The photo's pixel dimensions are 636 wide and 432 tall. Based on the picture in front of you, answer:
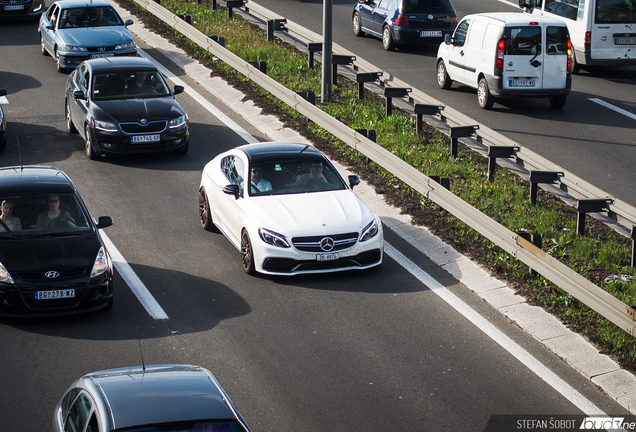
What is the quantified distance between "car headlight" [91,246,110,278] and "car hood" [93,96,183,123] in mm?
5903

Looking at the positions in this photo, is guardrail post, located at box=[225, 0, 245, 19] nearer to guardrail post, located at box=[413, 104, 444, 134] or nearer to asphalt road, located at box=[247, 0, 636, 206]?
asphalt road, located at box=[247, 0, 636, 206]

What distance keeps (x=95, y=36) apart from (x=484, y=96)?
949 cm

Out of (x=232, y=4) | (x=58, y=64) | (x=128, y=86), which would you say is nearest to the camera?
(x=128, y=86)

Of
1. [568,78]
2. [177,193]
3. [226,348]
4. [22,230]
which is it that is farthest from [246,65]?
[226,348]

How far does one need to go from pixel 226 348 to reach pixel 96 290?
5.56 ft

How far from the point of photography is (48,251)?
962cm

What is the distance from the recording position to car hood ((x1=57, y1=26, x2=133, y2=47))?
20.5 m

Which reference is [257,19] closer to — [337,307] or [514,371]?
[337,307]

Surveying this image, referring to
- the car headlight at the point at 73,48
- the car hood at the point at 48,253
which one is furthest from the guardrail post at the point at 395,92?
the car hood at the point at 48,253

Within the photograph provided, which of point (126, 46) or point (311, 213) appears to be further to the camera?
point (126, 46)

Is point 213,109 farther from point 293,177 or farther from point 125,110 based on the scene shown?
point 293,177

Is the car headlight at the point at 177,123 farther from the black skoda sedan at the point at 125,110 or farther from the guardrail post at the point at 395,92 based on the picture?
the guardrail post at the point at 395,92

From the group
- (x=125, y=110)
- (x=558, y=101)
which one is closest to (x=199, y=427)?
(x=125, y=110)

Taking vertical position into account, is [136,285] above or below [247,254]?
below
